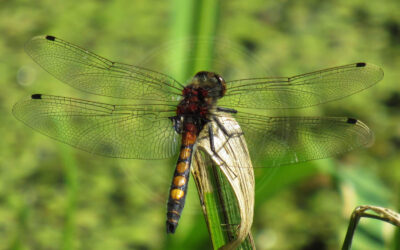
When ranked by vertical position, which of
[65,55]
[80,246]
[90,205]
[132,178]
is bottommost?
[80,246]

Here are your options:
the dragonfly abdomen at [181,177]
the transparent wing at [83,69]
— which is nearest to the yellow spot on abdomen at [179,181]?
the dragonfly abdomen at [181,177]

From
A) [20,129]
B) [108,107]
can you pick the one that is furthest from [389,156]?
[20,129]

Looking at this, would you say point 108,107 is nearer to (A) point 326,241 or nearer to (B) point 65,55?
(B) point 65,55

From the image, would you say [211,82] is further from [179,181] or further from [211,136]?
[179,181]

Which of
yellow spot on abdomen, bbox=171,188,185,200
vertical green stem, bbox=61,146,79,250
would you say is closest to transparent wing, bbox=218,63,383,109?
yellow spot on abdomen, bbox=171,188,185,200

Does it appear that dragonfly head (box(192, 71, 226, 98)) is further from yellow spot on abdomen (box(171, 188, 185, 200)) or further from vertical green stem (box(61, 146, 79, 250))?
vertical green stem (box(61, 146, 79, 250))

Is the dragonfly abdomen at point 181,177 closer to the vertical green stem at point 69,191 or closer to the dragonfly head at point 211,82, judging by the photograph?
the dragonfly head at point 211,82
